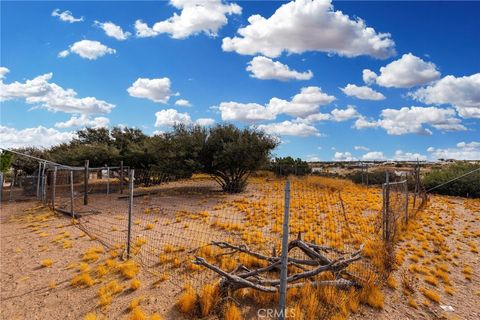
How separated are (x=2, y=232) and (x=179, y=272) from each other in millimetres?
8626

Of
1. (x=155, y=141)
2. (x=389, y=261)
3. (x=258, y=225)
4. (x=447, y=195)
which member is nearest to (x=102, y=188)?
(x=155, y=141)

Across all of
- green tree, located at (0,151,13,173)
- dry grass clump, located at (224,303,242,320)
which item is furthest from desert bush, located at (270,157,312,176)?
green tree, located at (0,151,13,173)

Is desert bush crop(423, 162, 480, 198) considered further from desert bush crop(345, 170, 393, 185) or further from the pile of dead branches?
the pile of dead branches

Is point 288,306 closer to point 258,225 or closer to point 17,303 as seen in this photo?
point 17,303

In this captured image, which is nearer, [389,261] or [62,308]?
[62,308]

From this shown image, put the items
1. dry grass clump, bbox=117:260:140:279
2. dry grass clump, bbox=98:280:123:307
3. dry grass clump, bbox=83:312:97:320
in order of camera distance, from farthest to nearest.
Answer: dry grass clump, bbox=117:260:140:279
dry grass clump, bbox=98:280:123:307
dry grass clump, bbox=83:312:97:320

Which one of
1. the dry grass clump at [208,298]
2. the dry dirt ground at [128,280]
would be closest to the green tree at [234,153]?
the dry dirt ground at [128,280]

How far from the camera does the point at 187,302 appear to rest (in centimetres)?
539

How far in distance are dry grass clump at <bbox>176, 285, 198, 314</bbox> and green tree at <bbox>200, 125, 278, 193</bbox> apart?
14.2m

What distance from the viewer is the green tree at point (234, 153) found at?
19.9 metres

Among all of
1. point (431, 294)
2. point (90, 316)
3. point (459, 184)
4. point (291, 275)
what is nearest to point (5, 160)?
point (90, 316)

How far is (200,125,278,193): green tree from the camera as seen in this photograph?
19.9m

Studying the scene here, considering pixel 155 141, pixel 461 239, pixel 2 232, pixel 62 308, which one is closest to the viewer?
pixel 62 308

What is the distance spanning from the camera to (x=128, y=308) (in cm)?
558
